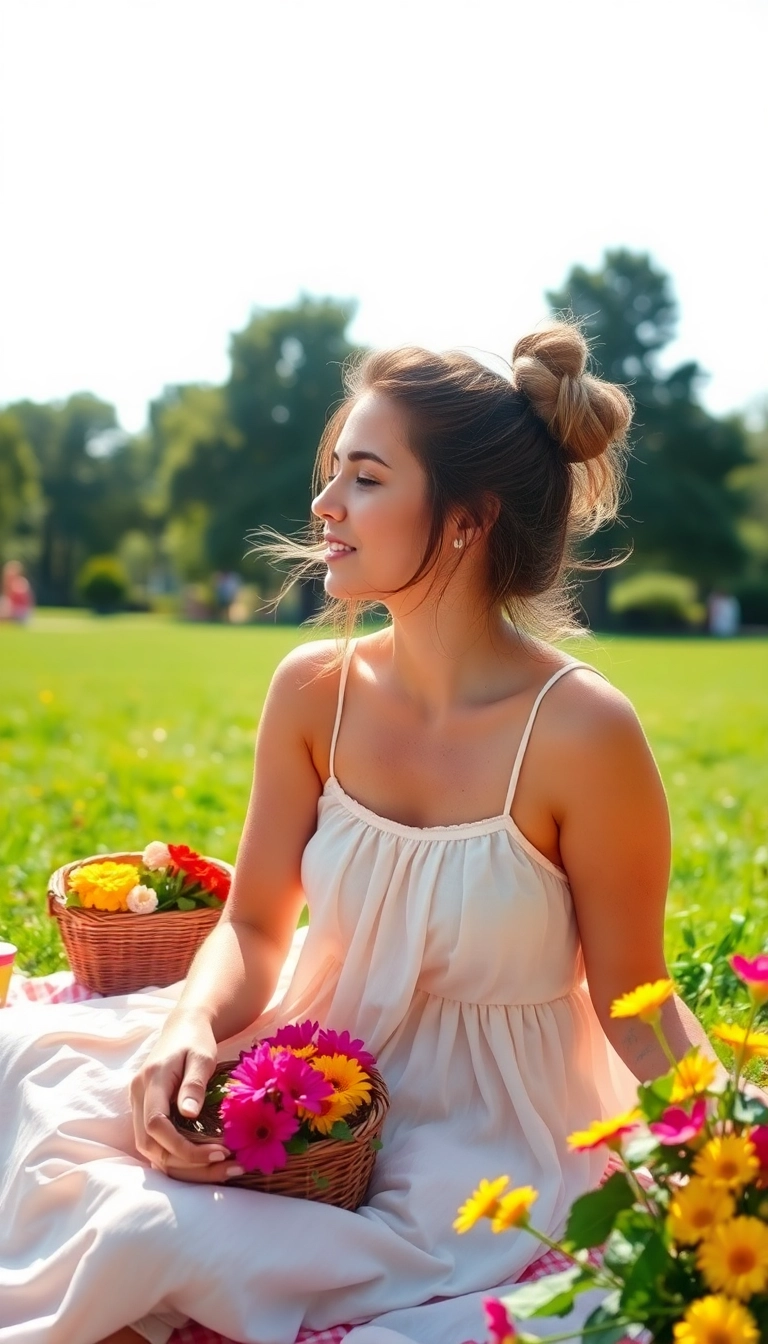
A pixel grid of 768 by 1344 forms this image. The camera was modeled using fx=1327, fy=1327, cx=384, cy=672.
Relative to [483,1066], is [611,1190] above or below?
above

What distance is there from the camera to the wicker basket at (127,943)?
369 cm

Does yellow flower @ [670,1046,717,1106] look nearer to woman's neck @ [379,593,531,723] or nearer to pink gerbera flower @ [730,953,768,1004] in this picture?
pink gerbera flower @ [730,953,768,1004]

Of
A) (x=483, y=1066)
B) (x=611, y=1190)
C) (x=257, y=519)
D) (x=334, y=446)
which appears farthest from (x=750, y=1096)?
(x=257, y=519)

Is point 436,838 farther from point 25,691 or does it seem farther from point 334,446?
point 25,691

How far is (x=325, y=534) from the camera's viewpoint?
2844 millimetres

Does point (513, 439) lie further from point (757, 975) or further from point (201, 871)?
point (201, 871)

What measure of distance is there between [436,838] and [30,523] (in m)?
69.3

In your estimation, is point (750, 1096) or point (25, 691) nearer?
point (750, 1096)

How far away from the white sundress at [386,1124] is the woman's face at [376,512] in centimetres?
37

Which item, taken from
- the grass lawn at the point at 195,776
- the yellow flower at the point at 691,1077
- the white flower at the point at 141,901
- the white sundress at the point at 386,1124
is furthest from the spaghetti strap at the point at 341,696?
the yellow flower at the point at 691,1077

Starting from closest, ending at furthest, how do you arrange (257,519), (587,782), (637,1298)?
(637,1298) < (587,782) < (257,519)

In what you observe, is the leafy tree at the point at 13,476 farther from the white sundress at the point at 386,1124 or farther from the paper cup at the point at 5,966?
the white sundress at the point at 386,1124

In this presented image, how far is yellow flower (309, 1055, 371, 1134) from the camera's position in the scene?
233 cm

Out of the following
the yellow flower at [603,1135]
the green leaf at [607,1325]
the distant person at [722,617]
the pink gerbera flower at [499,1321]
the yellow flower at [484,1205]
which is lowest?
the distant person at [722,617]
